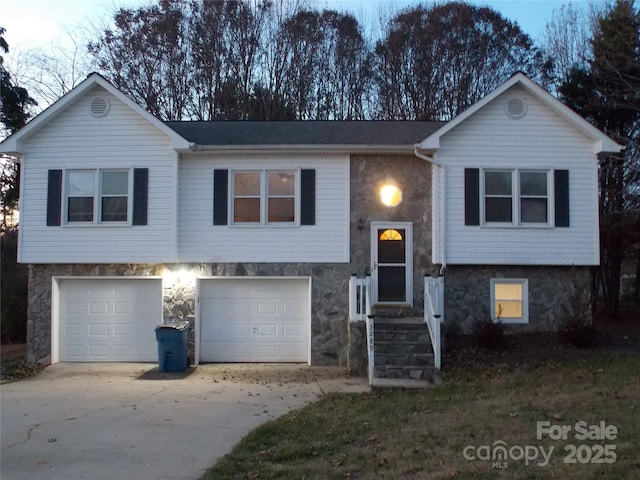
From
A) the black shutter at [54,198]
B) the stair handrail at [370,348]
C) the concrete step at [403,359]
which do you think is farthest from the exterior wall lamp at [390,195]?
the black shutter at [54,198]

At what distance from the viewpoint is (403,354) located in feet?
36.2

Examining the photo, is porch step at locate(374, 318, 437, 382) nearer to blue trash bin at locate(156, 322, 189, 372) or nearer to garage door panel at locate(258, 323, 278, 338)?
garage door panel at locate(258, 323, 278, 338)

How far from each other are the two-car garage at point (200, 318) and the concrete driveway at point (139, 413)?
1.47 feet

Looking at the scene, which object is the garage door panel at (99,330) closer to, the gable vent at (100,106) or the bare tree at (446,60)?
the gable vent at (100,106)

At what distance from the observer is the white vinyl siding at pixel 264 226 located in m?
13.0

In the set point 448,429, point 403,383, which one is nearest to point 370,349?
point 403,383

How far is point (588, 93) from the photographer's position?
19.0 metres

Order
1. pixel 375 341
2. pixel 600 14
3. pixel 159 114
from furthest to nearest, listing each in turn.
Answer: pixel 159 114
pixel 600 14
pixel 375 341

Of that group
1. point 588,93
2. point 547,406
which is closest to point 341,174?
point 547,406

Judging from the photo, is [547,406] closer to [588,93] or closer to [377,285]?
[377,285]

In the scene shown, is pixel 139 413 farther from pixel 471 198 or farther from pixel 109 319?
pixel 471 198

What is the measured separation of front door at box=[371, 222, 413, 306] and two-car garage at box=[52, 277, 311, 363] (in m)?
1.64

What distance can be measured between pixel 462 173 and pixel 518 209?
1473mm

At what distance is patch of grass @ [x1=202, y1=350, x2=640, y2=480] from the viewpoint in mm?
5379
